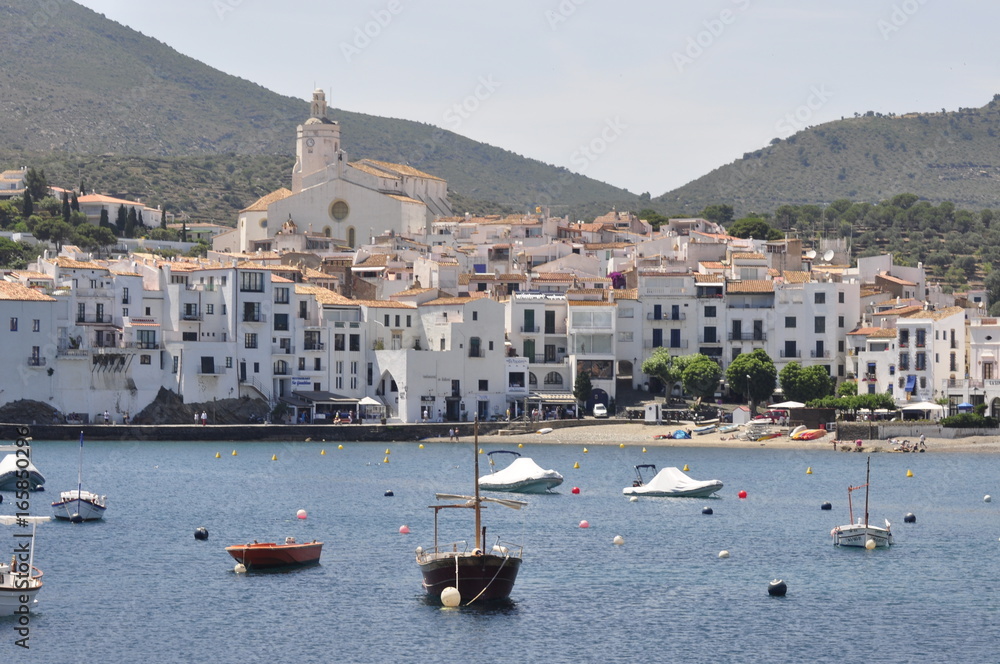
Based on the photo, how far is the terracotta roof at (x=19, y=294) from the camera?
81562 mm

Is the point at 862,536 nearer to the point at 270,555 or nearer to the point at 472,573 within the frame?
the point at 472,573

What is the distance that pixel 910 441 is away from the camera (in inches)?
3159

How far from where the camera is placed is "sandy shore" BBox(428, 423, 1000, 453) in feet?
260

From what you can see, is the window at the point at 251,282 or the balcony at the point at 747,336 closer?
the window at the point at 251,282

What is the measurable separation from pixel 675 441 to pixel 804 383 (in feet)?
32.1

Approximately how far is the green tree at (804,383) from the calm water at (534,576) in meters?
19.1

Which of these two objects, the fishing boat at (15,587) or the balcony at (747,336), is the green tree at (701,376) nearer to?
the balcony at (747,336)

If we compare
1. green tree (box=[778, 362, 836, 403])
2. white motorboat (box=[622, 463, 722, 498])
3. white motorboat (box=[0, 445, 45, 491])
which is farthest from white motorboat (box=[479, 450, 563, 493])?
green tree (box=[778, 362, 836, 403])

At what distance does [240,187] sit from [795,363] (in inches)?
4338

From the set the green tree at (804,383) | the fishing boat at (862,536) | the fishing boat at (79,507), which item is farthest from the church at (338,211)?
the fishing boat at (862,536)

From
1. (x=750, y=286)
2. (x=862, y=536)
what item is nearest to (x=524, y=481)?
(x=862, y=536)

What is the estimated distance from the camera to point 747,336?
9519 centimetres

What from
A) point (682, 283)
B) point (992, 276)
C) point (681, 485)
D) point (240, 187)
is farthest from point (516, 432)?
point (240, 187)

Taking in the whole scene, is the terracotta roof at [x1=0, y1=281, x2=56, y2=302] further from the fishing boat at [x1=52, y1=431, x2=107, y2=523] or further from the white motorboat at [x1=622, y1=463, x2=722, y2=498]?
the white motorboat at [x1=622, y1=463, x2=722, y2=498]
